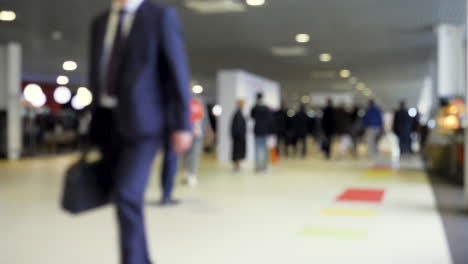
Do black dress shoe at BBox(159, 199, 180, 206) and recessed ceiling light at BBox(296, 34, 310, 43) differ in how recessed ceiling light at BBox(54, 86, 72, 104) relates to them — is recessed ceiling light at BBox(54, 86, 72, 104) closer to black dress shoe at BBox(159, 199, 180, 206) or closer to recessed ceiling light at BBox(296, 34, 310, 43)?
recessed ceiling light at BBox(296, 34, 310, 43)

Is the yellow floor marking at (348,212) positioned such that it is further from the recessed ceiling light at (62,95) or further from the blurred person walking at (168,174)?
the recessed ceiling light at (62,95)

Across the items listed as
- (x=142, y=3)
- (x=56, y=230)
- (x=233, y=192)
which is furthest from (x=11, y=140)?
(x=142, y=3)

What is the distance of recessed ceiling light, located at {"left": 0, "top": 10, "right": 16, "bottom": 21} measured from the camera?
11008 mm

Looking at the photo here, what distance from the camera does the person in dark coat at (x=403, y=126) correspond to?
15.5 meters

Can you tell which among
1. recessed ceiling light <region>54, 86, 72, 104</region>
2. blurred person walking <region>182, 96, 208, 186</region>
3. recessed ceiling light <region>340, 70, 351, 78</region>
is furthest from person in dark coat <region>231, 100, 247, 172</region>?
recessed ceiling light <region>340, 70, 351, 78</region>

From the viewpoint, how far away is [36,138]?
1795 centimetres

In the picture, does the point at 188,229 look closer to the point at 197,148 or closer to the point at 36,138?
the point at 197,148

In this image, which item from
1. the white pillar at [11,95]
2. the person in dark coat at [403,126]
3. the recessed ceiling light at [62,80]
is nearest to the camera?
the white pillar at [11,95]

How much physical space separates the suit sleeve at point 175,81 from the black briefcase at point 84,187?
38cm

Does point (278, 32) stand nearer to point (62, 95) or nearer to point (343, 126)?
point (343, 126)

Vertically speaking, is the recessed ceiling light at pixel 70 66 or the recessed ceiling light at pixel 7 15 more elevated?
the recessed ceiling light at pixel 7 15

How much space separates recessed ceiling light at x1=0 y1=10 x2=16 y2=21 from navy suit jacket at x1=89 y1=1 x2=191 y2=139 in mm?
9634

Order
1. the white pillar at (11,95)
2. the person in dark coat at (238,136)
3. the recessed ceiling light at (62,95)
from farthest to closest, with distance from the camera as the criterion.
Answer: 1. the recessed ceiling light at (62,95)
2. the white pillar at (11,95)
3. the person in dark coat at (238,136)

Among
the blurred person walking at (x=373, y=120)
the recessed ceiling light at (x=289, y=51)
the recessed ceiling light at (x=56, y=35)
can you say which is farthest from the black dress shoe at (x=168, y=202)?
the recessed ceiling light at (x=289, y=51)
